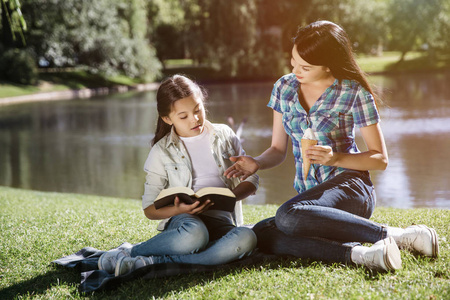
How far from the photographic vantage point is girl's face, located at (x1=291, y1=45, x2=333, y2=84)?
3100 millimetres

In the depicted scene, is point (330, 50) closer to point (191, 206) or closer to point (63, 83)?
point (191, 206)

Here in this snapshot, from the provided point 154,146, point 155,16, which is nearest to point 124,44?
point 155,16

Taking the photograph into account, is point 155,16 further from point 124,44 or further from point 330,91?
point 330,91

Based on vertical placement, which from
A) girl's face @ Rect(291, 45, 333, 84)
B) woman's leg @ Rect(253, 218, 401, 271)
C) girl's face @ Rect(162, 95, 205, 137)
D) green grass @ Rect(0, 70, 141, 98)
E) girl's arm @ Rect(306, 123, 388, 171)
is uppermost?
girl's face @ Rect(291, 45, 333, 84)

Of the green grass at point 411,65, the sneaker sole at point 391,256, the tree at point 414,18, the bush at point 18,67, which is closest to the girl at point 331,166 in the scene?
the sneaker sole at point 391,256

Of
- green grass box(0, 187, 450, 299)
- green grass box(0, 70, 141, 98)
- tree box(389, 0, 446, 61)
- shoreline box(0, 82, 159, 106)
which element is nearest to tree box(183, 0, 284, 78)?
shoreline box(0, 82, 159, 106)

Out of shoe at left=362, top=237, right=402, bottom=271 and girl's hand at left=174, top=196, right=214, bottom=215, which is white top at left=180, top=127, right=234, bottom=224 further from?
shoe at left=362, top=237, right=402, bottom=271

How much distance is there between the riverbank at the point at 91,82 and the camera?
1044 inches

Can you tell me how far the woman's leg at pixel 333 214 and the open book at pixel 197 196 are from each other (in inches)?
12.2

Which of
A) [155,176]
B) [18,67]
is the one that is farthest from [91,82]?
[155,176]

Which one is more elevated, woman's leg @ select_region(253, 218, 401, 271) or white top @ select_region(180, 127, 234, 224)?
white top @ select_region(180, 127, 234, 224)

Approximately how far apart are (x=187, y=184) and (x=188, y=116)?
0.40 meters

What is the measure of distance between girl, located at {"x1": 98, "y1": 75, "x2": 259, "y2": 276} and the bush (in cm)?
2611

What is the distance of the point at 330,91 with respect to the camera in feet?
10.3
